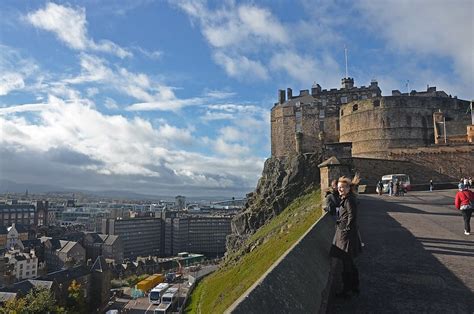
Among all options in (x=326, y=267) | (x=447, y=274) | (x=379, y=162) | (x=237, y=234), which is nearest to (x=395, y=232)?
(x=447, y=274)

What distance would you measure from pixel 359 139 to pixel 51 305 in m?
37.2

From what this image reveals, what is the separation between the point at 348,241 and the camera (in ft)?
17.1

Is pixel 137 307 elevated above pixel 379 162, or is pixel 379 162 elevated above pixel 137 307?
pixel 379 162

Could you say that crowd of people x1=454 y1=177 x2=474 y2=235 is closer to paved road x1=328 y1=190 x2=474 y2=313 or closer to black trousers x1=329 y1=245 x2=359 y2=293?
paved road x1=328 y1=190 x2=474 y2=313

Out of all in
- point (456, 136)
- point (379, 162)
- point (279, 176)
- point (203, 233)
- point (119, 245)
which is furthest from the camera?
point (203, 233)

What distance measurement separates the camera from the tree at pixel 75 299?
132 feet

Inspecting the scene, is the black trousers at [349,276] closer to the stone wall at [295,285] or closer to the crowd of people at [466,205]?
the stone wall at [295,285]

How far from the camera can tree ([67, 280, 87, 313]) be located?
132 feet

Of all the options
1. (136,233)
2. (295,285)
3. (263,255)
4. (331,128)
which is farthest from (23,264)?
(295,285)

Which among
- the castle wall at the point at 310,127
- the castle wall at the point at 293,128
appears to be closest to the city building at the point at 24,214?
the castle wall at the point at 293,128

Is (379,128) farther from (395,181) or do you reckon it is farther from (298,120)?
(395,181)

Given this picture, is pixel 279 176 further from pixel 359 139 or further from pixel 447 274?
pixel 447 274

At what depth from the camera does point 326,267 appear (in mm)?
5406

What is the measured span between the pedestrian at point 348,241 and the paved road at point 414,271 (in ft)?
0.62
